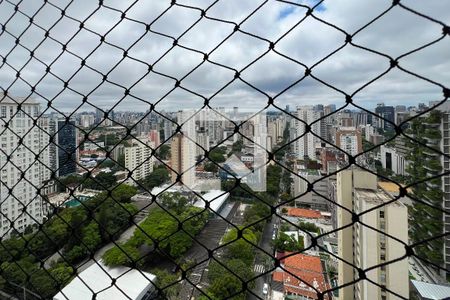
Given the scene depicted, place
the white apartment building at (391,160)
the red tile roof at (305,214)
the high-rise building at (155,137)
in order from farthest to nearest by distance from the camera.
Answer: the red tile roof at (305,214), the white apartment building at (391,160), the high-rise building at (155,137)

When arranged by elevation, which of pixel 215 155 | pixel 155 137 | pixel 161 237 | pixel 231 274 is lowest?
pixel 161 237

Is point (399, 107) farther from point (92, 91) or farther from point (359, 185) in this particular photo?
point (359, 185)

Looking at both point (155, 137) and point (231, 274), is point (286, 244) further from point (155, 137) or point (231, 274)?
point (155, 137)

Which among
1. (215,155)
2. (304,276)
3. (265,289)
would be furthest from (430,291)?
(265,289)

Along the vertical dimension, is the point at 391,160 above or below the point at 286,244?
above

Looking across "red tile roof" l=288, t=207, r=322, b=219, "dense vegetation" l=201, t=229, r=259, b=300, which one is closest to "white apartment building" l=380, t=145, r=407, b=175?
"red tile roof" l=288, t=207, r=322, b=219

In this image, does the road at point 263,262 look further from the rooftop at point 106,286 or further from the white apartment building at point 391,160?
the white apartment building at point 391,160

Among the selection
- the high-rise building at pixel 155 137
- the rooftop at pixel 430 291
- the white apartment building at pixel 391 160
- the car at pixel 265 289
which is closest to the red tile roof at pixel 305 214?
the white apartment building at pixel 391 160

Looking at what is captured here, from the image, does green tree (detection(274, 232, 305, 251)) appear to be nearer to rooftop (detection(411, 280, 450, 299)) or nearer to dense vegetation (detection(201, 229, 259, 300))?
dense vegetation (detection(201, 229, 259, 300))
